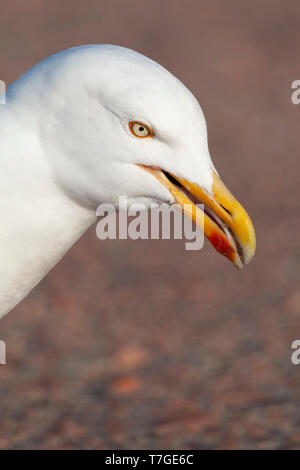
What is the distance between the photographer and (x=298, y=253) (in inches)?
340

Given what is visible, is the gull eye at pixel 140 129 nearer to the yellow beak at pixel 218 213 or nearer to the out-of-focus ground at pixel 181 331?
the yellow beak at pixel 218 213

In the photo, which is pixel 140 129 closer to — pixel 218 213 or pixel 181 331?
pixel 218 213

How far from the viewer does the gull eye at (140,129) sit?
115 inches

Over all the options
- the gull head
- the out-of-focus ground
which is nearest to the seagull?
the gull head

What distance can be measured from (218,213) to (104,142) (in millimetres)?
447

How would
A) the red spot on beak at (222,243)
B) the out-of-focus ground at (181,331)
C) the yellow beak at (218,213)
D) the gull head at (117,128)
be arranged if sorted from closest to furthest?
the gull head at (117,128) < the yellow beak at (218,213) < the red spot on beak at (222,243) < the out-of-focus ground at (181,331)

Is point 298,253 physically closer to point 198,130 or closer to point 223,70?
point 223,70

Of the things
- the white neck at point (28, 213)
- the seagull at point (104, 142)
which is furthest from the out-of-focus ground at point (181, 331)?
the seagull at point (104, 142)

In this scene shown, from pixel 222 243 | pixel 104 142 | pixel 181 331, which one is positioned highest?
pixel 181 331

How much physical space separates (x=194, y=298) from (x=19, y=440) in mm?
2395

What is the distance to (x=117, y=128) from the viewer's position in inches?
116

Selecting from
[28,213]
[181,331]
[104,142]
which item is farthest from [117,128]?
[181,331]

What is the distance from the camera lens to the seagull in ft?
9.60

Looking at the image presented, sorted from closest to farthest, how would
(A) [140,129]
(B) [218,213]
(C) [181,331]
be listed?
(A) [140,129], (B) [218,213], (C) [181,331]
